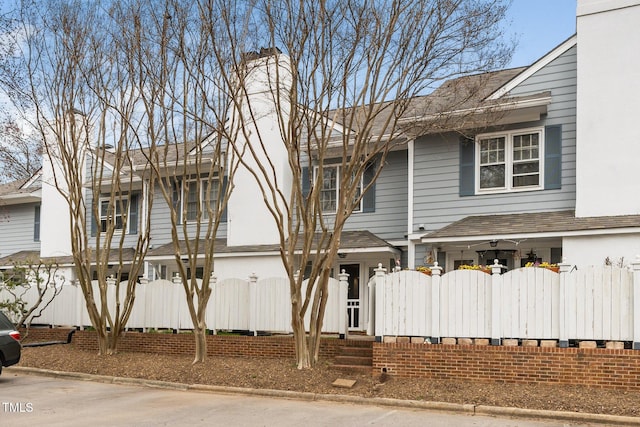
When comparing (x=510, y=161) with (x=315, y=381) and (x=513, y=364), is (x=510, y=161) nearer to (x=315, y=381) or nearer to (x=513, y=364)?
(x=513, y=364)

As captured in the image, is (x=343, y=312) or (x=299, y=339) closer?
(x=299, y=339)

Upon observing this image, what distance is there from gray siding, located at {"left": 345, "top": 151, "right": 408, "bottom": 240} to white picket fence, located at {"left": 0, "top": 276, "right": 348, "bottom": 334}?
404 centimetres

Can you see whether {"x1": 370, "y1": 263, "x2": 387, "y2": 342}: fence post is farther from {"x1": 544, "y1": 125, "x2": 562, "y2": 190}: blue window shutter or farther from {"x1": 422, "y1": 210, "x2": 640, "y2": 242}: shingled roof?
{"x1": 544, "y1": 125, "x2": 562, "y2": 190}: blue window shutter

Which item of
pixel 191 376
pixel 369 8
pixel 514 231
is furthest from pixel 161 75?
pixel 514 231

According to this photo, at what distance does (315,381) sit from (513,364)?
11.2 feet

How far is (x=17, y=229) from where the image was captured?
26.9 m

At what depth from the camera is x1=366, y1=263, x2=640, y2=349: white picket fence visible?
10.9 meters

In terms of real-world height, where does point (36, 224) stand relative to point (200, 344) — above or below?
above

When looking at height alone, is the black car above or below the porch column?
below

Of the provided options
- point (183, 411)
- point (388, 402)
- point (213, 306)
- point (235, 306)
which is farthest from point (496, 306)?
point (213, 306)

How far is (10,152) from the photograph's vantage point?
19.2 meters

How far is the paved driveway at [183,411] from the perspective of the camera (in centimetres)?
955

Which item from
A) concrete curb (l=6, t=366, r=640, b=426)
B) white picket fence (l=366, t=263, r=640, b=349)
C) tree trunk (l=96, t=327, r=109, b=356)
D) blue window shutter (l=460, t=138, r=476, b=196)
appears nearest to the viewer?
concrete curb (l=6, t=366, r=640, b=426)

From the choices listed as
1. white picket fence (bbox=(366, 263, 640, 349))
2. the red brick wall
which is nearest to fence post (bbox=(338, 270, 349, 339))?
the red brick wall
